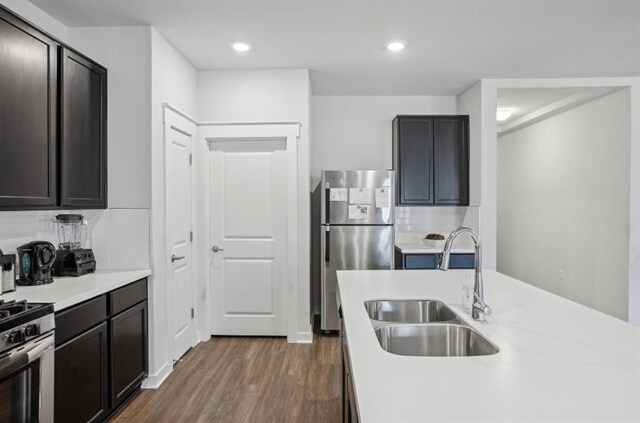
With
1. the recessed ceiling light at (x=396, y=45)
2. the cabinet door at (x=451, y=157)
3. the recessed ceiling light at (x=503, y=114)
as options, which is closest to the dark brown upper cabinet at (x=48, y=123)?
the recessed ceiling light at (x=396, y=45)

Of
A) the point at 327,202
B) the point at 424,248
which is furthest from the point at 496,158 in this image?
the point at 327,202

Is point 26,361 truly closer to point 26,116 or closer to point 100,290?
point 100,290

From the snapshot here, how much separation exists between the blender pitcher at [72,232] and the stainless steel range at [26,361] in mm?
883

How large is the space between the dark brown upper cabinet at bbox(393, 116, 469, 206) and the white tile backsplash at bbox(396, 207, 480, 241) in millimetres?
300

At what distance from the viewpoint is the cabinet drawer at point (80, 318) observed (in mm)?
1868

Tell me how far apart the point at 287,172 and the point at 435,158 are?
1.75 m

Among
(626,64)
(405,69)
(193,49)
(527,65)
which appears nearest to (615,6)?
(527,65)

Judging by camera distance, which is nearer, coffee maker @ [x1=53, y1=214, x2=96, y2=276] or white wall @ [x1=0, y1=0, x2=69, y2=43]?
white wall @ [x1=0, y1=0, x2=69, y2=43]

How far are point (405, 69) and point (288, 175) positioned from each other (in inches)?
61.3

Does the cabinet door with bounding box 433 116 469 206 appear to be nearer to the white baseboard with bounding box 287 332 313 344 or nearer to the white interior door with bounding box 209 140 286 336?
the white interior door with bounding box 209 140 286 336

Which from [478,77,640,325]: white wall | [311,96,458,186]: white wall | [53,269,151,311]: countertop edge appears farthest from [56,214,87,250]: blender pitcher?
[478,77,640,325]: white wall

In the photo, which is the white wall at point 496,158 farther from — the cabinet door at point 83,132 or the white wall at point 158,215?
the cabinet door at point 83,132

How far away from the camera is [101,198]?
2.68m

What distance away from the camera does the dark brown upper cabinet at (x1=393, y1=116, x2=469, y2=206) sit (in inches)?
168
